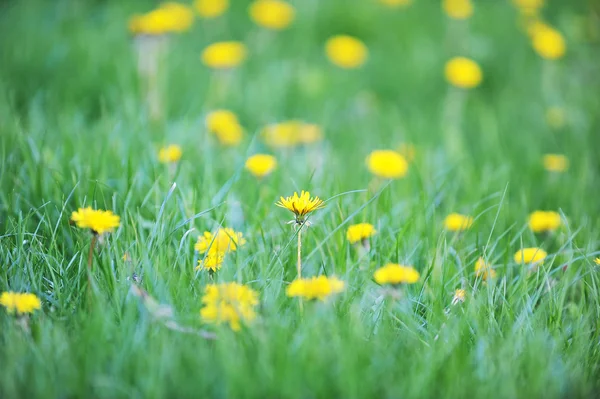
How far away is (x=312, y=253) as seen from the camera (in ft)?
5.73

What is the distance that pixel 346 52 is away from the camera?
12.2ft

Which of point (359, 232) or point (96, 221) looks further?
point (359, 232)

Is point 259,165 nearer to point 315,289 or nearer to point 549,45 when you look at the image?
point 315,289

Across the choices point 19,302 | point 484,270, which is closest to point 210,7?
point 484,270

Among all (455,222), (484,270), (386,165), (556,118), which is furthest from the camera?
(556,118)

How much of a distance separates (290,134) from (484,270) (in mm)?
1358

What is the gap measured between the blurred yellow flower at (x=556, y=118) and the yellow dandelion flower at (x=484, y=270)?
1.80m

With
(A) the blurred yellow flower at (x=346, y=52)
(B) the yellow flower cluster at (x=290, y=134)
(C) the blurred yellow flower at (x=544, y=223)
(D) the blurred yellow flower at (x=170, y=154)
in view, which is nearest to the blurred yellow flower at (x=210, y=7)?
(A) the blurred yellow flower at (x=346, y=52)

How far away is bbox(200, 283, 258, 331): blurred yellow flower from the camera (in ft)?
4.52

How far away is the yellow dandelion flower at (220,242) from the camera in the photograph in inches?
66.4

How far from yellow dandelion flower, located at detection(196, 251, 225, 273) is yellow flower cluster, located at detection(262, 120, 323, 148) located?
49.0 inches

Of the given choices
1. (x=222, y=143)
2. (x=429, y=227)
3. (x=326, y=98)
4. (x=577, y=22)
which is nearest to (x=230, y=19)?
(x=326, y=98)

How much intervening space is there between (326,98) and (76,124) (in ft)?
4.42

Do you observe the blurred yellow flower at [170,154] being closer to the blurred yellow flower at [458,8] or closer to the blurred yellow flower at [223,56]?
the blurred yellow flower at [223,56]
